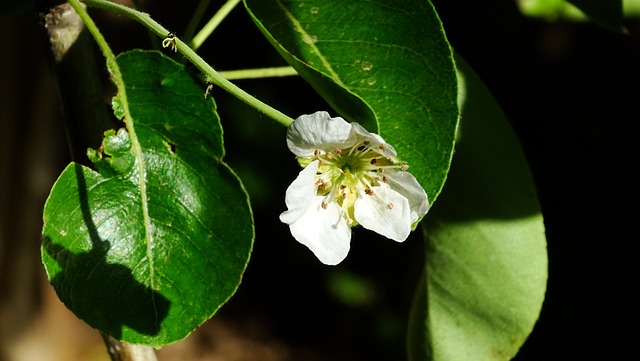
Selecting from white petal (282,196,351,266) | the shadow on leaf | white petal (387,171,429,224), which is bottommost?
the shadow on leaf

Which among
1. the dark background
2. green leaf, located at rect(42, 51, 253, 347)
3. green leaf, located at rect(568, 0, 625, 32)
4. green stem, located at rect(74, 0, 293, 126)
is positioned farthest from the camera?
the dark background

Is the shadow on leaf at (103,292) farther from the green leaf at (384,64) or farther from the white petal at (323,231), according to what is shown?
the green leaf at (384,64)

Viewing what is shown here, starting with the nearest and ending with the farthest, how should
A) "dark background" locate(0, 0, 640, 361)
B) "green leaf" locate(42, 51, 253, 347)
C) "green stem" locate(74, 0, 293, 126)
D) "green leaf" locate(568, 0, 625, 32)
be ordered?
"green stem" locate(74, 0, 293, 126) → "green leaf" locate(42, 51, 253, 347) → "green leaf" locate(568, 0, 625, 32) → "dark background" locate(0, 0, 640, 361)

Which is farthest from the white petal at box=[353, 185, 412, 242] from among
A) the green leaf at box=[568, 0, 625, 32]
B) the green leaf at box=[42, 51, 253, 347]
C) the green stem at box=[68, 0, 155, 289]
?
the green leaf at box=[568, 0, 625, 32]

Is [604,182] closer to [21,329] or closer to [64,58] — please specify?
[21,329]

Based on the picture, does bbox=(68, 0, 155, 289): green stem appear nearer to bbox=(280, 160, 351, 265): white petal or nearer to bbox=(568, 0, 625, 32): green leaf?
bbox=(280, 160, 351, 265): white petal

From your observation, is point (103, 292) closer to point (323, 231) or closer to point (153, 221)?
point (153, 221)

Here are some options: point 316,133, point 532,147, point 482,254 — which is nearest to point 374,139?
point 316,133
